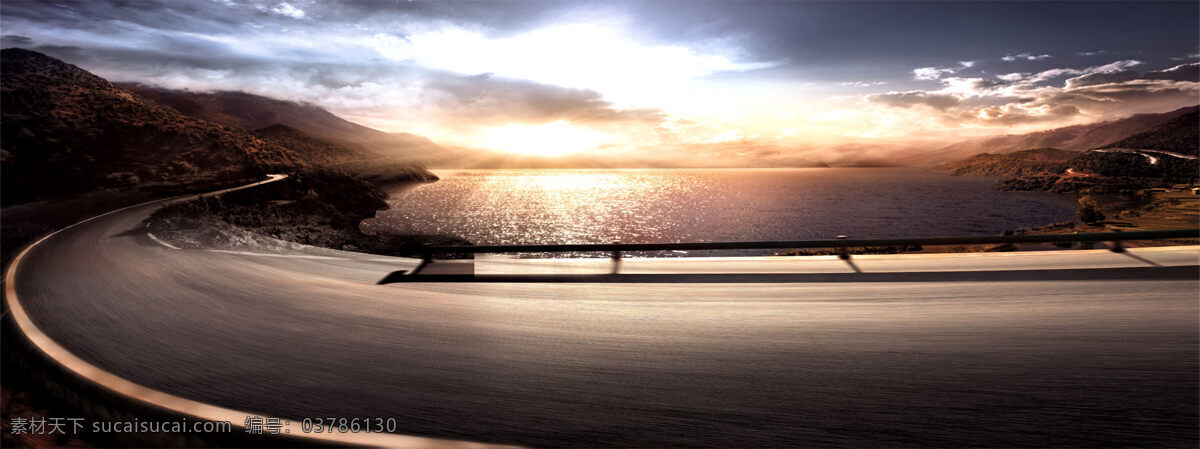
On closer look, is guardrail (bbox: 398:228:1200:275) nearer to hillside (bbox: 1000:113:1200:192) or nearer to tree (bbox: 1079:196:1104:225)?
tree (bbox: 1079:196:1104:225)

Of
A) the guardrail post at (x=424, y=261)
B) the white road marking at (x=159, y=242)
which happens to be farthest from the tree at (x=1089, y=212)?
the white road marking at (x=159, y=242)

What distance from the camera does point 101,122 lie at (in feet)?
207

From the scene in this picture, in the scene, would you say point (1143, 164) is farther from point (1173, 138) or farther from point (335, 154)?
point (335, 154)

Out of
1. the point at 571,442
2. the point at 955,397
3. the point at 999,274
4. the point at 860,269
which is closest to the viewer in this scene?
the point at 571,442

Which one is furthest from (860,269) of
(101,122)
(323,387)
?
(101,122)

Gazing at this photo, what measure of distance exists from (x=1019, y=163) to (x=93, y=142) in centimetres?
14582

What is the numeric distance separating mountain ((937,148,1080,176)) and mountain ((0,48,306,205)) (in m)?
98.7

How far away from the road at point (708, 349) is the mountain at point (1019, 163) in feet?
232

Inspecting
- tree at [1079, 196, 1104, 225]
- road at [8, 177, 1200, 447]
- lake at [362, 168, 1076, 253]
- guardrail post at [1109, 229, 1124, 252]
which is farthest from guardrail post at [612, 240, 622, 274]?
lake at [362, 168, 1076, 253]

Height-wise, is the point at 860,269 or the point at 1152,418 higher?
the point at 860,269

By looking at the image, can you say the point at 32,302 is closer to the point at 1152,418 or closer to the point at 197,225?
the point at 197,225

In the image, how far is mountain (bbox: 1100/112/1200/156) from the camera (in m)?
39.0

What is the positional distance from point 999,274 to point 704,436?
675 centimetres

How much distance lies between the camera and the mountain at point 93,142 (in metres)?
39.4
